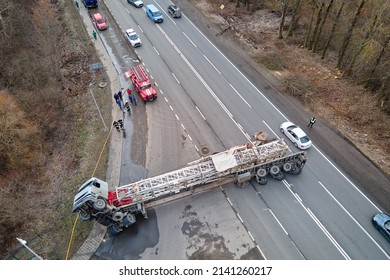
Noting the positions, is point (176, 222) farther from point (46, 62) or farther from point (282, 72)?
point (46, 62)

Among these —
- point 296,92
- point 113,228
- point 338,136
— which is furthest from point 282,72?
point 113,228

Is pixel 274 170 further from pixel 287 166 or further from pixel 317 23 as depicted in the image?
pixel 317 23

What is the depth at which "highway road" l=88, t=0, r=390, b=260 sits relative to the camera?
70.3 feet

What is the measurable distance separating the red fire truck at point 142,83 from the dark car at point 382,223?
22.9 metres

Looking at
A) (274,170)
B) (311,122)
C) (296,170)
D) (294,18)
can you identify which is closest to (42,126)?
(274,170)

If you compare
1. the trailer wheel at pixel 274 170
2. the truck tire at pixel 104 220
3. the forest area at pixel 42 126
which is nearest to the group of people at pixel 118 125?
the forest area at pixel 42 126

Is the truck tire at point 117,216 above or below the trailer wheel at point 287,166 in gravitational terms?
below

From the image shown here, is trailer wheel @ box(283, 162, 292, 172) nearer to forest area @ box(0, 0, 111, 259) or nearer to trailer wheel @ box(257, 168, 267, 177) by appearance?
trailer wheel @ box(257, 168, 267, 177)

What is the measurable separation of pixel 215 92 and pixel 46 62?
831 inches

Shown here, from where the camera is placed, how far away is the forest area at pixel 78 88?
24.9 meters

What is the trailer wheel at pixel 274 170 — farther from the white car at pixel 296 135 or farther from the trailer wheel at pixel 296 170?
the white car at pixel 296 135

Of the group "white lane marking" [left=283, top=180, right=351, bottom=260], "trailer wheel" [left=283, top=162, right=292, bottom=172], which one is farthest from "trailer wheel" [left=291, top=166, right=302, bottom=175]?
"white lane marking" [left=283, top=180, right=351, bottom=260]

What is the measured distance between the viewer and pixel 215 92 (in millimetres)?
33188

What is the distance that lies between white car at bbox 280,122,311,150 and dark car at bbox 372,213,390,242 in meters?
7.75
